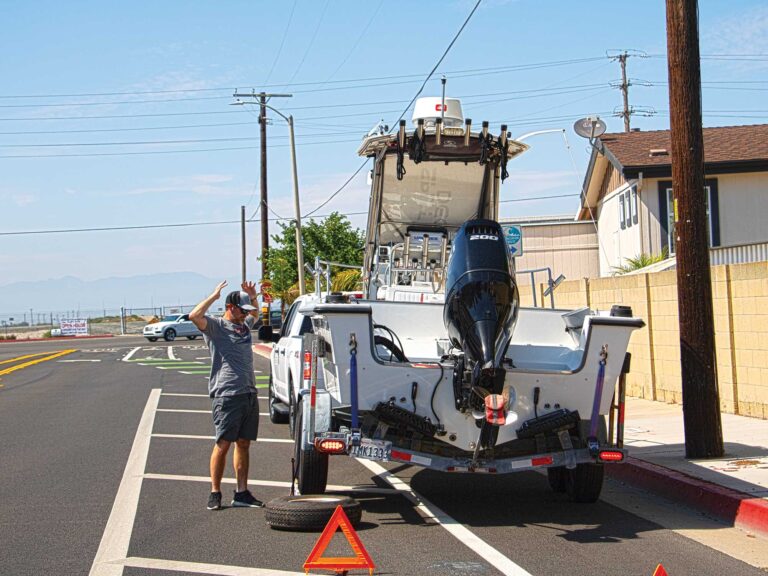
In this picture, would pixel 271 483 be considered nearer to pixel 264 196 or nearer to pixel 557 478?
pixel 557 478

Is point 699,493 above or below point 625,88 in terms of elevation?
below

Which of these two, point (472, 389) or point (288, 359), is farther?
point (288, 359)

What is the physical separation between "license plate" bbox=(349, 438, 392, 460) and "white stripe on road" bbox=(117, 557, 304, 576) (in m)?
1.51

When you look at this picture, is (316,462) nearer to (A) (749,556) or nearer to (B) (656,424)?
(A) (749,556)

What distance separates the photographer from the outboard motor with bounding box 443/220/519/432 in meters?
7.89

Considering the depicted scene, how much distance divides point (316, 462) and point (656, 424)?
6.31 m

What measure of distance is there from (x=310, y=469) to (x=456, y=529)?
5.00 ft

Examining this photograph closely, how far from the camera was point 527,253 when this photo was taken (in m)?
32.0

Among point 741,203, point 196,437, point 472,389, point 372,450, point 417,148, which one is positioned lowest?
point 196,437

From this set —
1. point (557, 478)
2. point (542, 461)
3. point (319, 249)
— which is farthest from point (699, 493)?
point (319, 249)

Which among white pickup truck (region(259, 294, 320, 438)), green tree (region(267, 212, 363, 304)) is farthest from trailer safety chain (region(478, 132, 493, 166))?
green tree (region(267, 212, 363, 304))

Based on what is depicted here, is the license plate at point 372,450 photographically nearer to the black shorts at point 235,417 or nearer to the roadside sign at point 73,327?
the black shorts at point 235,417

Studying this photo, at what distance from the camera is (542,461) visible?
27.2ft

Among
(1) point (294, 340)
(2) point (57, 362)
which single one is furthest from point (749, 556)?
(2) point (57, 362)
